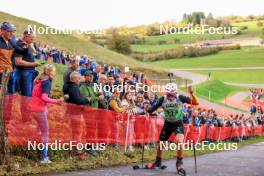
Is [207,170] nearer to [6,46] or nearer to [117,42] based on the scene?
[6,46]

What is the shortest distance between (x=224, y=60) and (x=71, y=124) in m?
104

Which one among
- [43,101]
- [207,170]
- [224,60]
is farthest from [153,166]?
[224,60]

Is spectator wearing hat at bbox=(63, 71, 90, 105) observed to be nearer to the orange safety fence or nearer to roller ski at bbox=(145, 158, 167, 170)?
the orange safety fence

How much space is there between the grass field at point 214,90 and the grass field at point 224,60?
3063 centimetres

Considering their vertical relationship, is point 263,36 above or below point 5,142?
above

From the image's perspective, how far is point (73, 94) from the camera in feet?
43.8

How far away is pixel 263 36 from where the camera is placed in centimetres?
13162

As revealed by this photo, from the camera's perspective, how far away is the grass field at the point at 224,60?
4230 inches

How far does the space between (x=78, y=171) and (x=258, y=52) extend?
11495 cm

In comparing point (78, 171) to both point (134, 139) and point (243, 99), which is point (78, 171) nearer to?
point (134, 139)

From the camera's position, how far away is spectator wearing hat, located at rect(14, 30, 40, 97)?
1265 cm

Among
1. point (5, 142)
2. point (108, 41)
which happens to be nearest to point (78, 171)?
point (5, 142)

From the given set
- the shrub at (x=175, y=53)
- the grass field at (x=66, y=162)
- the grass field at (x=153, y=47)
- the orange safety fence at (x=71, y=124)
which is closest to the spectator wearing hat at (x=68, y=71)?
the orange safety fence at (x=71, y=124)

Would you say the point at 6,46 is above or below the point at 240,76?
below
